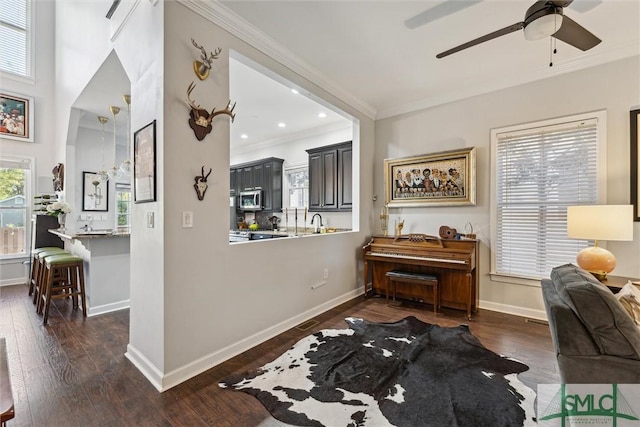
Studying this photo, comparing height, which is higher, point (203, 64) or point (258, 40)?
point (258, 40)

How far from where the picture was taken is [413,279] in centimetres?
360

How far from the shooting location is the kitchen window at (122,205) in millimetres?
5867

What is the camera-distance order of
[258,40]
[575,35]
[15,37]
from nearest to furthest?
1. [575,35]
2. [258,40]
3. [15,37]

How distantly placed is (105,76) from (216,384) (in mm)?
3568

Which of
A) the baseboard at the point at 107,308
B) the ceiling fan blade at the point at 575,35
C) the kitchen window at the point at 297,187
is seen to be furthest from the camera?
the kitchen window at the point at 297,187

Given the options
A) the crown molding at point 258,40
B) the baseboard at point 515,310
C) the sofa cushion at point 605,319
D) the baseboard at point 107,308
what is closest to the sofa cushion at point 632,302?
the sofa cushion at point 605,319

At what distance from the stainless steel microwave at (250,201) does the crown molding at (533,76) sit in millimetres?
3416

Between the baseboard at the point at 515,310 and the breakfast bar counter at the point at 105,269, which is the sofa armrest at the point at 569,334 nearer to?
the baseboard at the point at 515,310

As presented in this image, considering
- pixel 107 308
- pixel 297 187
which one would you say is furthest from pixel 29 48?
pixel 297 187

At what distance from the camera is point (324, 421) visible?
5.41ft

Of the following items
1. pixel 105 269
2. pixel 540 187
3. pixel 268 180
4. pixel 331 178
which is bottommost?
pixel 105 269

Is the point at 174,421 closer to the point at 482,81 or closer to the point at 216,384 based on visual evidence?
the point at 216,384

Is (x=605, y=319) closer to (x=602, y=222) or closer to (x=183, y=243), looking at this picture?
(x=602, y=222)

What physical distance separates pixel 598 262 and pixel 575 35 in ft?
6.20
